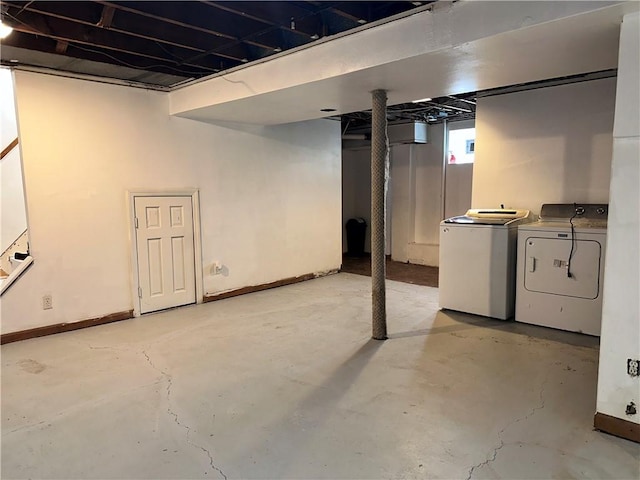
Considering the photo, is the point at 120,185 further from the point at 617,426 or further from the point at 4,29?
the point at 617,426

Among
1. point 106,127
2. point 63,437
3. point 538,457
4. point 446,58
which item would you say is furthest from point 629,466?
point 106,127

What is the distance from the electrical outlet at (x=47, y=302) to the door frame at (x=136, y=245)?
30.1 inches

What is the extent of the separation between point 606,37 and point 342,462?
2.85 meters

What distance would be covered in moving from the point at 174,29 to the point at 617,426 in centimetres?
394

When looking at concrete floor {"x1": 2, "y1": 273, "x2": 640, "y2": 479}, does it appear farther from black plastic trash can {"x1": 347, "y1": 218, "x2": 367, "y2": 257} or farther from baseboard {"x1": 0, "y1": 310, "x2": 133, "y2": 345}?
black plastic trash can {"x1": 347, "y1": 218, "x2": 367, "y2": 257}

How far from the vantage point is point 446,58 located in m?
2.78

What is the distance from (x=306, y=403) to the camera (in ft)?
8.83

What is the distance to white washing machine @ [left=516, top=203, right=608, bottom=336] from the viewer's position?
12.4 feet

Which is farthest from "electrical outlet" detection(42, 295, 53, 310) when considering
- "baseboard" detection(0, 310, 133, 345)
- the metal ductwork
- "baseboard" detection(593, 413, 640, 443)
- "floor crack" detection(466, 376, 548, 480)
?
the metal ductwork

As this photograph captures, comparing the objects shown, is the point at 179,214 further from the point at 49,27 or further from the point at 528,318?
the point at 528,318

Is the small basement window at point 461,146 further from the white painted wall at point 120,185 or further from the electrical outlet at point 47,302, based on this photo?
the electrical outlet at point 47,302

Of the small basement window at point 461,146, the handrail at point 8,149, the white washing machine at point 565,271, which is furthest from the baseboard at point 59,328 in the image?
the small basement window at point 461,146

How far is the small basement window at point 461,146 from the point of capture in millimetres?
7070

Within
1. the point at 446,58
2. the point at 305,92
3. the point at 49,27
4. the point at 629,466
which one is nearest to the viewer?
the point at 629,466
